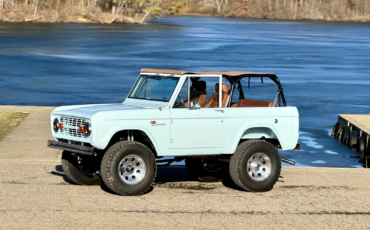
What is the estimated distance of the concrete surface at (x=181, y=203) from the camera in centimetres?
771

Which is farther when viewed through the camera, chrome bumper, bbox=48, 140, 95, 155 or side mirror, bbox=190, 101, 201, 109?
side mirror, bbox=190, 101, 201, 109

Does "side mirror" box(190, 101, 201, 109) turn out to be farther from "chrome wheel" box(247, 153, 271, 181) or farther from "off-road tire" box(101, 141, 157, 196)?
"chrome wheel" box(247, 153, 271, 181)

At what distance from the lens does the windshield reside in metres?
9.45

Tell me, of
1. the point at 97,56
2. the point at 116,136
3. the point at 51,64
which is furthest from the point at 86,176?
the point at 97,56

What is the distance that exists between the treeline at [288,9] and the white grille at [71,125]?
459 feet

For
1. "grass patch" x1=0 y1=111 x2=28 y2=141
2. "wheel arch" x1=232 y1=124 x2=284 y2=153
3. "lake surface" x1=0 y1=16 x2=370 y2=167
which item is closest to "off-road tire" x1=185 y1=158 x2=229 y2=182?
"wheel arch" x1=232 y1=124 x2=284 y2=153

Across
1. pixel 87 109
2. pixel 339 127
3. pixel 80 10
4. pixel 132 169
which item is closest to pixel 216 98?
pixel 132 169

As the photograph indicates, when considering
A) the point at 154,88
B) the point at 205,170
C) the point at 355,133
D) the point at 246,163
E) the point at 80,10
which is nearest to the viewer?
the point at 246,163

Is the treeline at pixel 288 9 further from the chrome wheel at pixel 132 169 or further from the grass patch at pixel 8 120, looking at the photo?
the chrome wheel at pixel 132 169

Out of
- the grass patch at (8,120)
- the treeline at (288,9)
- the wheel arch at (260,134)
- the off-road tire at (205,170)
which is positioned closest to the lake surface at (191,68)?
the off-road tire at (205,170)

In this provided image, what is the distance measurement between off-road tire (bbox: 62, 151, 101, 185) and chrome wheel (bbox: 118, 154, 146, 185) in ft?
2.97

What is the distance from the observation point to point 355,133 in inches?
658

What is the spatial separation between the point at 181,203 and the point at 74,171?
1752mm

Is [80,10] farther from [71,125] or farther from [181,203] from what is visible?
[181,203]
